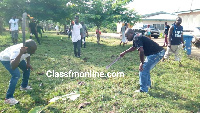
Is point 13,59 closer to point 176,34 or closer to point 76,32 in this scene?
point 76,32

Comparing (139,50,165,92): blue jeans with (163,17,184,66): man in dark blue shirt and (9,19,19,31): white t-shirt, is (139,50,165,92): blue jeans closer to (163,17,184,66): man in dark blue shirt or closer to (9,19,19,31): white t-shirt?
(163,17,184,66): man in dark blue shirt

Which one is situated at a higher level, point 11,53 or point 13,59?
point 11,53

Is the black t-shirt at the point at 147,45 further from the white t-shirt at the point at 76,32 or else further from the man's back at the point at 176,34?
the white t-shirt at the point at 76,32

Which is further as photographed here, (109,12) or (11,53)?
(109,12)

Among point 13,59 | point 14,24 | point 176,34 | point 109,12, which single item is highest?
point 109,12

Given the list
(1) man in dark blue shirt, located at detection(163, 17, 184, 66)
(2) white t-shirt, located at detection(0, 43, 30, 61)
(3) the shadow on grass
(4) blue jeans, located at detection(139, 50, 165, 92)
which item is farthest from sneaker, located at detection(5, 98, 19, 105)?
(1) man in dark blue shirt, located at detection(163, 17, 184, 66)

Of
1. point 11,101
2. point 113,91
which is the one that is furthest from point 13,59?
point 113,91

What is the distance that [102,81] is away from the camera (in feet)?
19.7

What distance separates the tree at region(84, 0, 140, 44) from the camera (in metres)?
14.4

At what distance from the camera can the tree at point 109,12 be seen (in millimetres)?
14447

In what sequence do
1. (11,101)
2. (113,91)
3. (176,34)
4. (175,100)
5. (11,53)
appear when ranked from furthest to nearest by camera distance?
(176,34) < (113,91) < (175,100) < (11,101) < (11,53)

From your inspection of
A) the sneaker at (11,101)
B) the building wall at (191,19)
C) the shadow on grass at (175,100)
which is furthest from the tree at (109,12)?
the sneaker at (11,101)

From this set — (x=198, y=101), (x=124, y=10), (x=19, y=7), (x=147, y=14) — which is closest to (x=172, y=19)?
(x=147, y=14)

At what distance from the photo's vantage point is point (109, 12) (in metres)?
14.8
